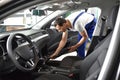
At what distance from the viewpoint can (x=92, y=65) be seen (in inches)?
77.8

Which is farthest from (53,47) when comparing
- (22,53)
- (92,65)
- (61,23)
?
(92,65)

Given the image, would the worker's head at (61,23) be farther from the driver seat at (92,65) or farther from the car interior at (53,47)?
the driver seat at (92,65)

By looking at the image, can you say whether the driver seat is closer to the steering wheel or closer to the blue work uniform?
the steering wheel

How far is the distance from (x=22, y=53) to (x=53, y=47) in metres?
1.37

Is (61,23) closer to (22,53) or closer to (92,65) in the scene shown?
(22,53)

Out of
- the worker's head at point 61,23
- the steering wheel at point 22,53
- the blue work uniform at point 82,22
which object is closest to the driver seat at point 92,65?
the steering wheel at point 22,53

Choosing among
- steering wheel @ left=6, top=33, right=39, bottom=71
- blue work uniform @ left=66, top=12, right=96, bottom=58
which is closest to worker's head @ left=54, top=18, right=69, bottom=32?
blue work uniform @ left=66, top=12, right=96, bottom=58

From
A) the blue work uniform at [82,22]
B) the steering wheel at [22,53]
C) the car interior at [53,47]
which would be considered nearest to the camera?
the car interior at [53,47]

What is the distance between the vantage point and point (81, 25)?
3852 mm

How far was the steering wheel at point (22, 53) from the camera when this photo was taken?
2.50 metres

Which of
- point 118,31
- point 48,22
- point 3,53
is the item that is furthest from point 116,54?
point 48,22

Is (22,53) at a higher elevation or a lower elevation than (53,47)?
higher

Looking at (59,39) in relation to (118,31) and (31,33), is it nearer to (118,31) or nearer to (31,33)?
(31,33)

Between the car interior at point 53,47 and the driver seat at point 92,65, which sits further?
the driver seat at point 92,65
